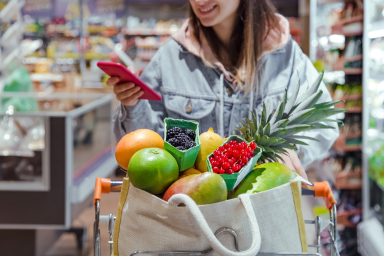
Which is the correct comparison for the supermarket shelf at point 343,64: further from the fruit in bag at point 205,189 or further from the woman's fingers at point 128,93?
the fruit in bag at point 205,189

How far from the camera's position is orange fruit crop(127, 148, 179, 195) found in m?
0.77

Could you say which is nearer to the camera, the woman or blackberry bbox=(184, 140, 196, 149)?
blackberry bbox=(184, 140, 196, 149)

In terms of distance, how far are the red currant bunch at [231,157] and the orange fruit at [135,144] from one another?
0.16 meters

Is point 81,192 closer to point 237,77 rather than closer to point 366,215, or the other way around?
point 237,77

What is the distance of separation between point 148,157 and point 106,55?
8.47 m

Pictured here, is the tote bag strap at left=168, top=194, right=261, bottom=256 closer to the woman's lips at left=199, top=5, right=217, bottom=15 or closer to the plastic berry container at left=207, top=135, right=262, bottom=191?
the plastic berry container at left=207, top=135, right=262, bottom=191

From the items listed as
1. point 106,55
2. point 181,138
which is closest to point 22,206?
point 181,138

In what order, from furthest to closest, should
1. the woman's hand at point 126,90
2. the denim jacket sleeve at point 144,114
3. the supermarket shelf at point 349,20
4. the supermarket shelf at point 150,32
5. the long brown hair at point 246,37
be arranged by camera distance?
the supermarket shelf at point 150,32
the supermarket shelf at point 349,20
the long brown hair at point 246,37
the denim jacket sleeve at point 144,114
the woman's hand at point 126,90

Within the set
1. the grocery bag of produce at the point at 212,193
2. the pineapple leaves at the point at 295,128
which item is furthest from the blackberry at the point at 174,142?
the pineapple leaves at the point at 295,128

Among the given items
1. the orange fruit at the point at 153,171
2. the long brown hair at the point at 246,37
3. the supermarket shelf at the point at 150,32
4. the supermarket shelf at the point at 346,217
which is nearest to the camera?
the orange fruit at the point at 153,171

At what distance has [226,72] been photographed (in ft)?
4.76

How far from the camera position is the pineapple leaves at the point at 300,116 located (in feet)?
2.85

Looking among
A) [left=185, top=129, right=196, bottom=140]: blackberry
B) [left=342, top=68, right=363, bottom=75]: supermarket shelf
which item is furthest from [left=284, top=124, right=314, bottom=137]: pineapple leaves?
[left=342, top=68, right=363, bottom=75]: supermarket shelf

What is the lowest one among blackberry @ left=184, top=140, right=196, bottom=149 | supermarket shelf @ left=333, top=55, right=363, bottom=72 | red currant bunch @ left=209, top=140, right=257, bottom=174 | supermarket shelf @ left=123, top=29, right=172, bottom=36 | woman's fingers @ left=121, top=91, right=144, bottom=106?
red currant bunch @ left=209, top=140, right=257, bottom=174
